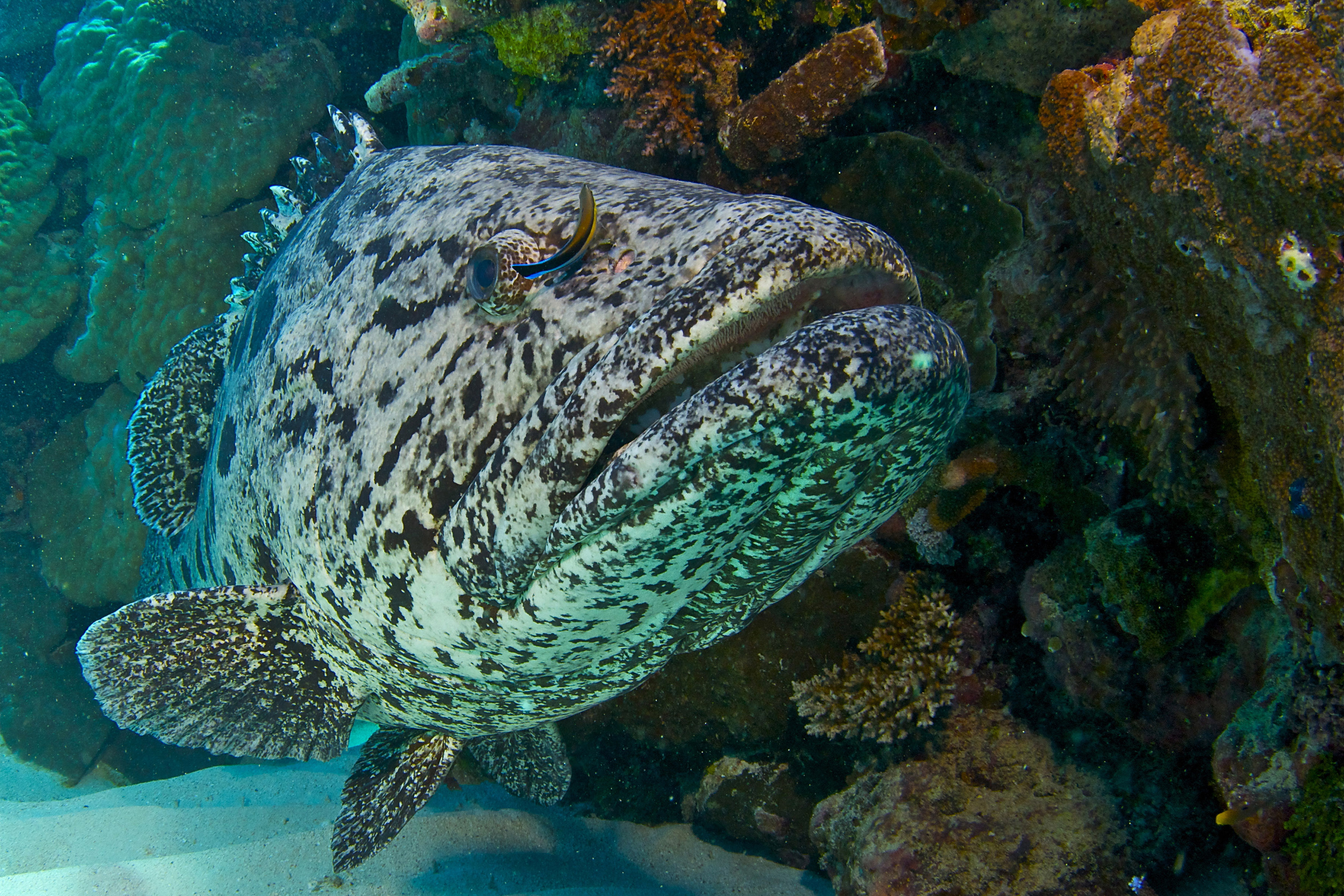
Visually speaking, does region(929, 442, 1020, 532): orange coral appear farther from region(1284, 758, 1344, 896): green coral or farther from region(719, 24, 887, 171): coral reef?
region(719, 24, 887, 171): coral reef

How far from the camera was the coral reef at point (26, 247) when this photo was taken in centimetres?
734

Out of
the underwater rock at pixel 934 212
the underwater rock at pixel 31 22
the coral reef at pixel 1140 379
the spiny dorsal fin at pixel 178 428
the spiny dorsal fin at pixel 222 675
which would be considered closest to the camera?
the coral reef at pixel 1140 379

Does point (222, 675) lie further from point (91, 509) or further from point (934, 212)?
point (91, 509)

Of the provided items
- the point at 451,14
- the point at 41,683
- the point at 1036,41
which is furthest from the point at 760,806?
the point at 41,683

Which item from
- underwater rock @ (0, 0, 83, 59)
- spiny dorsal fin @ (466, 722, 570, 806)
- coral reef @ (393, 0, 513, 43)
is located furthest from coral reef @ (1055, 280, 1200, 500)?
underwater rock @ (0, 0, 83, 59)

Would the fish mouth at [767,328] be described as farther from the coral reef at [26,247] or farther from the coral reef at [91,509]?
the coral reef at [26,247]

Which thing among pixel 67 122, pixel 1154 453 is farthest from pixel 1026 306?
pixel 67 122

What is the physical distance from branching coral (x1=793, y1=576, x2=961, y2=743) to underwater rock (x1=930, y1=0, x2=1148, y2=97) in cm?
255

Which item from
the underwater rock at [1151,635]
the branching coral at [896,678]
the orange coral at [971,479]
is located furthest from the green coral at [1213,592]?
the branching coral at [896,678]

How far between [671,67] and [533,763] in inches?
172

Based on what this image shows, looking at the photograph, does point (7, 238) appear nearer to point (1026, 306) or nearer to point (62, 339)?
point (62, 339)

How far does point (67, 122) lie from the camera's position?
7359 mm

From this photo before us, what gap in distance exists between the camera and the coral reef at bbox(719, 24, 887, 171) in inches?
132

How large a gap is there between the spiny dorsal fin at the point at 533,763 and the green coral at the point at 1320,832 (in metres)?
3.53
